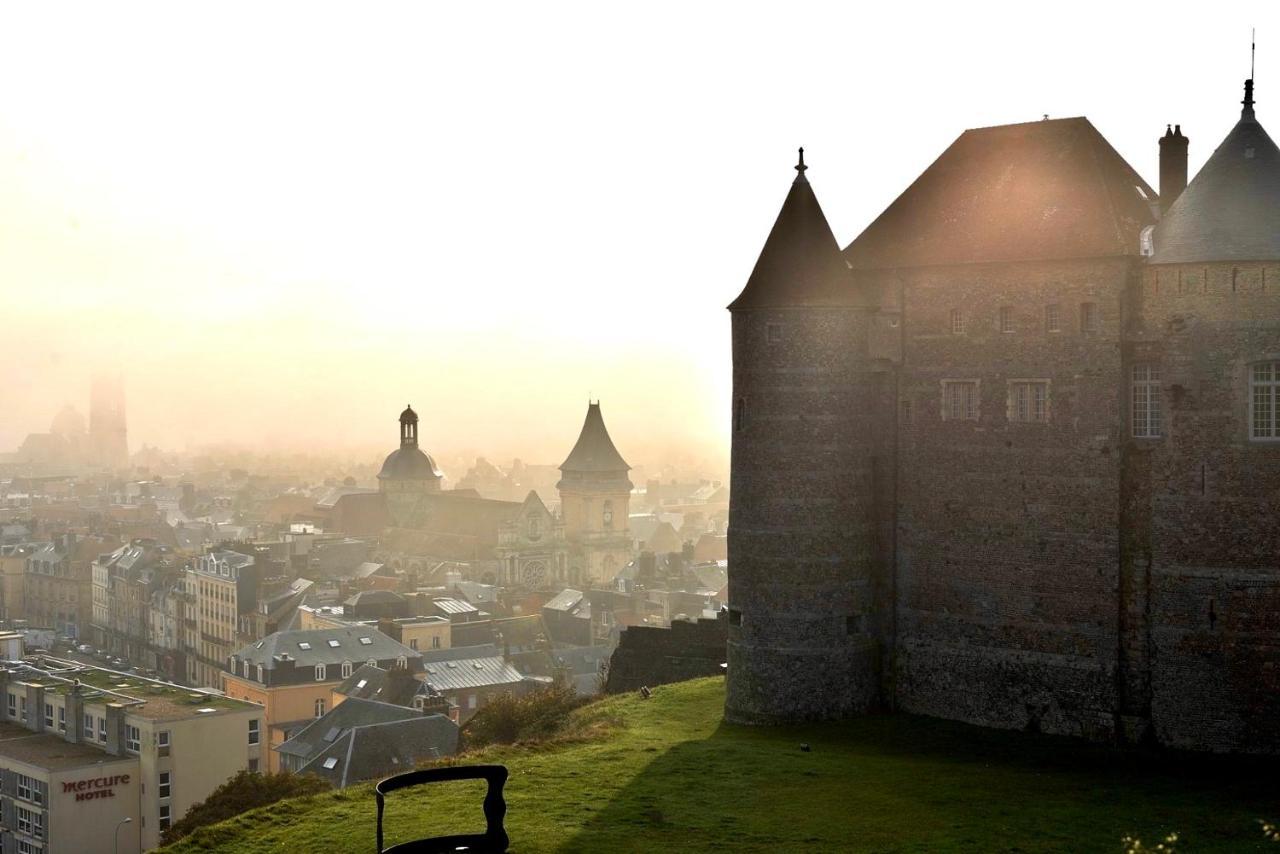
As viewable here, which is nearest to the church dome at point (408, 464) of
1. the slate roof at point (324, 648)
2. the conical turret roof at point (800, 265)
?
the slate roof at point (324, 648)

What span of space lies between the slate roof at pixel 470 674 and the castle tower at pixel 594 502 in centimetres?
5040

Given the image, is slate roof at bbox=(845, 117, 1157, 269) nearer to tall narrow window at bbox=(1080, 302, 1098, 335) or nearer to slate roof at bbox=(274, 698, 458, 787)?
tall narrow window at bbox=(1080, 302, 1098, 335)

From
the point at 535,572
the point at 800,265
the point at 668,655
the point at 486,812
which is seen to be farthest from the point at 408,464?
the point at 486,812

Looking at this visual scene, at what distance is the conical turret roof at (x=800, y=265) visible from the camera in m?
38.7

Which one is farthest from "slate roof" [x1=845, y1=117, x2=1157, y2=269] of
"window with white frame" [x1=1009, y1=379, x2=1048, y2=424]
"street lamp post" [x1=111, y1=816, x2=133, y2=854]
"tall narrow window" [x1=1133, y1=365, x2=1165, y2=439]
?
"street lamp post" [x1=111, y1=816, x2=133, y2=854]

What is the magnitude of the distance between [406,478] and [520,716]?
114 metres

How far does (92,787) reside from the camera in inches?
2378

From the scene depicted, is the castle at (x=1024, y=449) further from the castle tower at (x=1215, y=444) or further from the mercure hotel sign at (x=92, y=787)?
the mercure hotel sign at (x=92, y=787)

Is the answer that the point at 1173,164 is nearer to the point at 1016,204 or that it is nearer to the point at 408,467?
the point at 1016,204

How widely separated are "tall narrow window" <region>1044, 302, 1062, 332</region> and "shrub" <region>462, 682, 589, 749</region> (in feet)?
63.6

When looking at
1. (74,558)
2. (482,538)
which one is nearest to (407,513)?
(482,538)

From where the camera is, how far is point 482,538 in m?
148

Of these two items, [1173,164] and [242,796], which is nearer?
[1173,164]

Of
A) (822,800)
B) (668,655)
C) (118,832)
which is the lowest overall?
(118,832)
